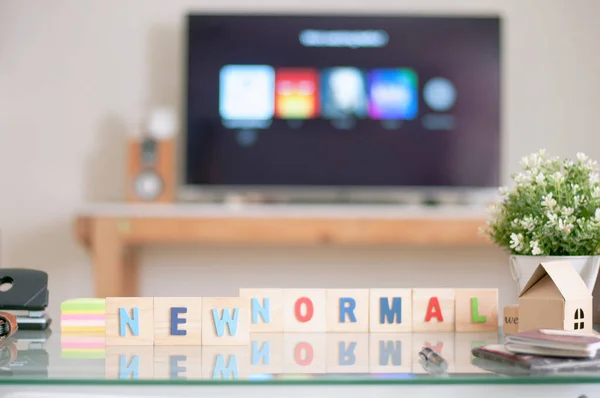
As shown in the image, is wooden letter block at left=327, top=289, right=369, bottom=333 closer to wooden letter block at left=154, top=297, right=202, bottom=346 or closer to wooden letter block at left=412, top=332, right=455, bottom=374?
wooden letter block at left=412, top=332, right=455, bottom=374

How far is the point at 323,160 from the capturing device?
3.83 meters

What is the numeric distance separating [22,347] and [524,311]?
0.74m

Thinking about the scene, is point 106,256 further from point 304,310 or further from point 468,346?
point 468,346

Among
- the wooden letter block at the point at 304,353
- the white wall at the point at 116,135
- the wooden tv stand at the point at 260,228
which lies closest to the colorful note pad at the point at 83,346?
the wooden letter block at the point at 304,353

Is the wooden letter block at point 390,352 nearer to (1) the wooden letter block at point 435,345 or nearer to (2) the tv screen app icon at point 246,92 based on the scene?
(1) the wooden letter block at point 435,345

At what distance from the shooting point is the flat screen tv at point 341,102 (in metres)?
3.81

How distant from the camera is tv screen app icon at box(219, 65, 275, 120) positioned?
150 inches

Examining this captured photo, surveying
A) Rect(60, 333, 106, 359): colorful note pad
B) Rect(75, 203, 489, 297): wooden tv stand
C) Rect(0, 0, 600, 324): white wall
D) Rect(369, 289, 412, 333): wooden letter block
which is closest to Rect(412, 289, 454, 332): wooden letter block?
Rect(369, 289, 412, 333): wooden letter block

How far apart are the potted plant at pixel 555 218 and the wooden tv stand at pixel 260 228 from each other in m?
2.08

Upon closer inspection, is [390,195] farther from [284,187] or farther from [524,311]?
[524,311]

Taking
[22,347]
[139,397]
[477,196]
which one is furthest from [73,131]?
[139,397]

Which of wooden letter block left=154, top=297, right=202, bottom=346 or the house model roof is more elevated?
the house model roof

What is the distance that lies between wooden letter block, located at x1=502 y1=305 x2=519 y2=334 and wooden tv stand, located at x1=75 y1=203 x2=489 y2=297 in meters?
2.11

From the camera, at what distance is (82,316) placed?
1.34 metres
